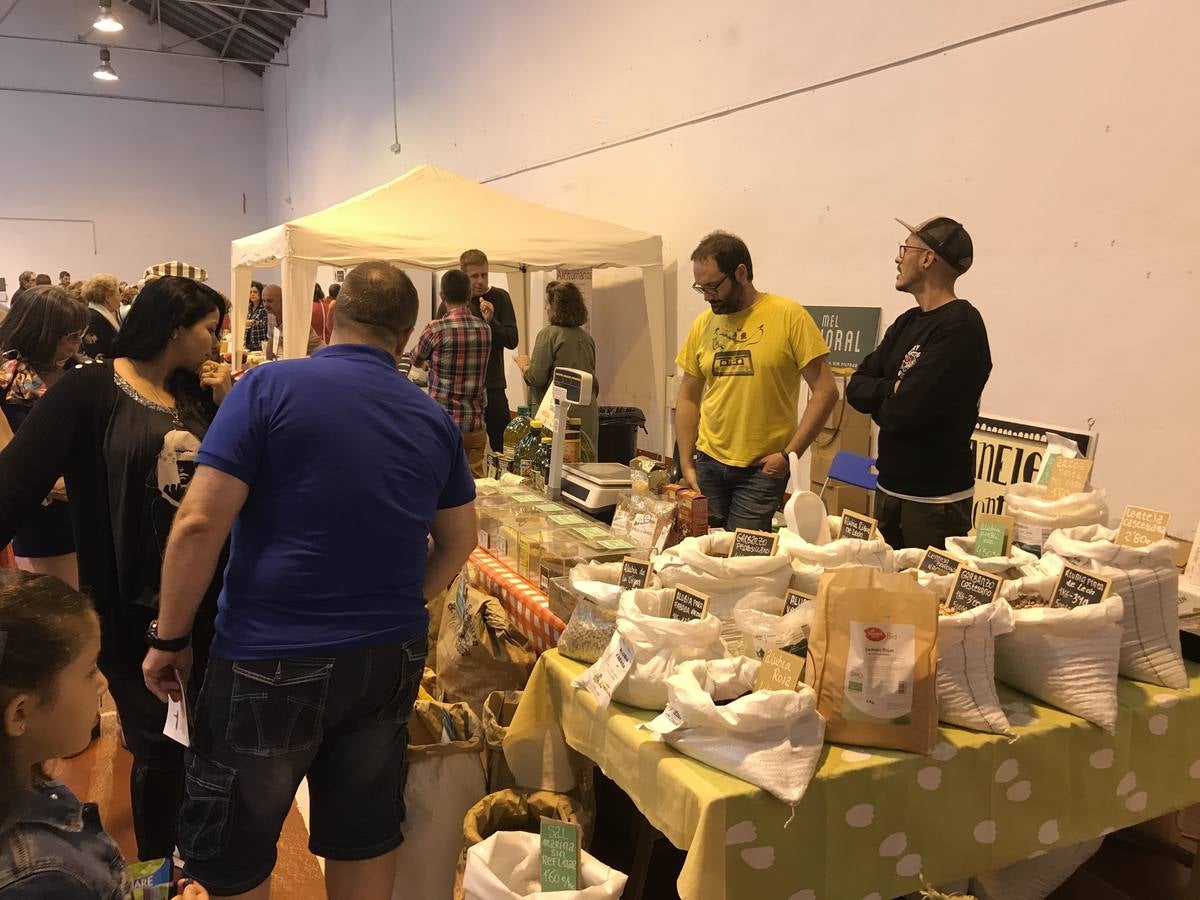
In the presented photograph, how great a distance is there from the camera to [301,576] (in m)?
1.46

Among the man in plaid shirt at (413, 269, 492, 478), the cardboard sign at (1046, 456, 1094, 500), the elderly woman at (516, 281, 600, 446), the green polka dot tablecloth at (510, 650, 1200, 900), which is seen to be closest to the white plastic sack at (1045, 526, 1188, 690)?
the green polka dot tablecloth at (510, 650, 1200, 900)

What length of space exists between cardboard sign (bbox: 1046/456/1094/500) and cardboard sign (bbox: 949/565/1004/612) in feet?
1.87

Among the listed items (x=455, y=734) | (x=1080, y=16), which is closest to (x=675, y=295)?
(x=1080, y=16)

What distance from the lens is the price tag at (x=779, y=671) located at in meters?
1.41

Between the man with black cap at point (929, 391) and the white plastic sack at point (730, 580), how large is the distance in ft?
2.96

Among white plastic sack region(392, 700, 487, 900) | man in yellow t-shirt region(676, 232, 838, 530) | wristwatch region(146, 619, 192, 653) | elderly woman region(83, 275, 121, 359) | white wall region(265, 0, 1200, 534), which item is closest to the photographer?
wristwatch region(146, 619, 192, 653)

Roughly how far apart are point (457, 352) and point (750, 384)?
6.78 ft

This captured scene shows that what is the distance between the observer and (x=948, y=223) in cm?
240

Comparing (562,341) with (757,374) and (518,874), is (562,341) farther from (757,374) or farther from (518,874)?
(518,874)

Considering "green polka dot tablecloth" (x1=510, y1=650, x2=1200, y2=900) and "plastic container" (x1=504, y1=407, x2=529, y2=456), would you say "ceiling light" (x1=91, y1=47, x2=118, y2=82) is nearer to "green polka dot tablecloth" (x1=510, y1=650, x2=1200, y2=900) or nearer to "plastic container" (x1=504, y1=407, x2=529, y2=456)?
"plastic container" (x1=504, y1=407, x2=529, y2=456)

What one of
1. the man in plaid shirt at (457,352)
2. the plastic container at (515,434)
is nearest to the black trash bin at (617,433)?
the man in plaid shirt at (457,352)

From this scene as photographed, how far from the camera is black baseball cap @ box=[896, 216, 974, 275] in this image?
2.38 m

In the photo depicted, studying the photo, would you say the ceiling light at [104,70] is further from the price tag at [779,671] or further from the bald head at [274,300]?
the price tag at [779,671]

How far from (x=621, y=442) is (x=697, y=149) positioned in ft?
6.92
